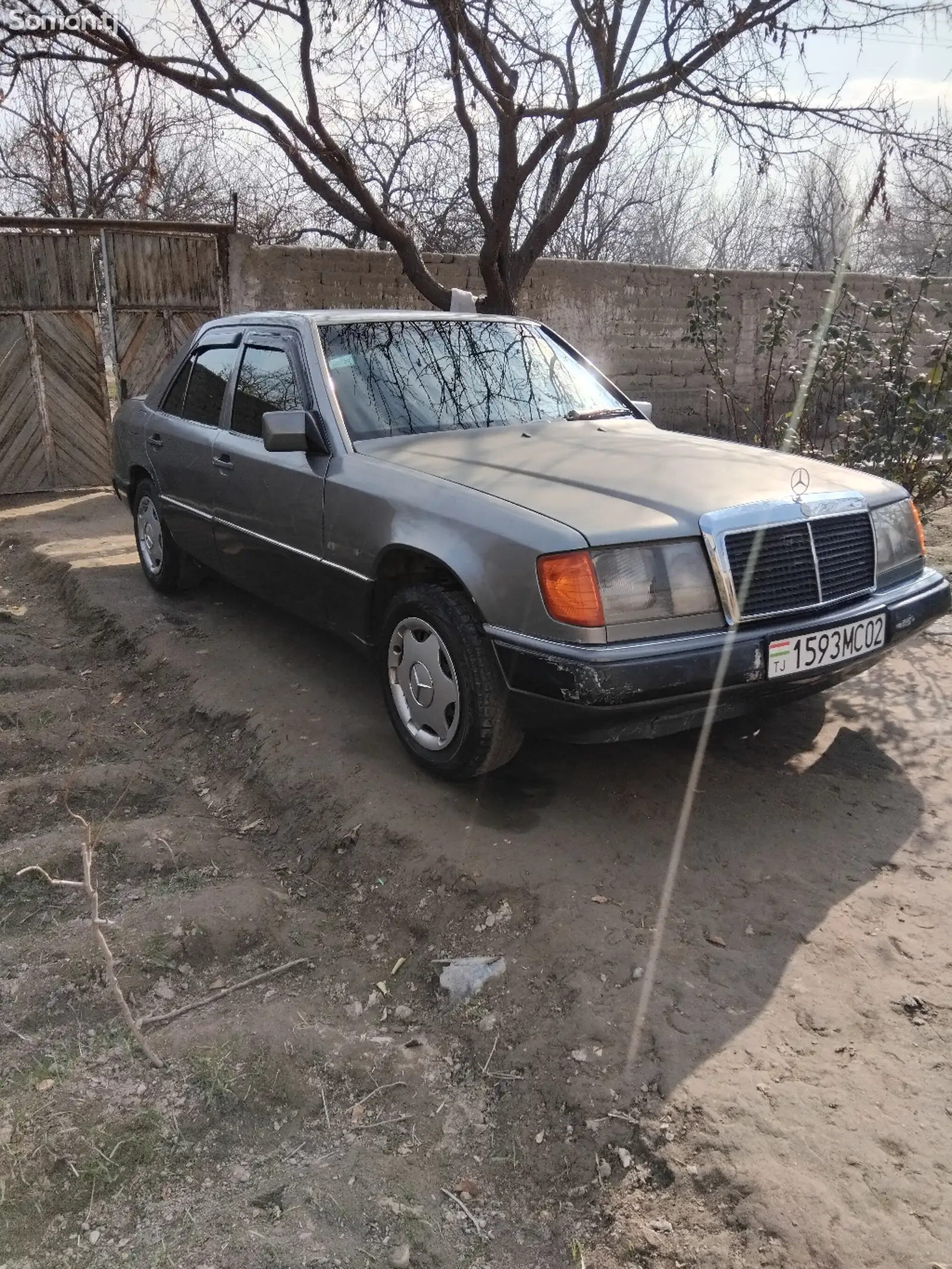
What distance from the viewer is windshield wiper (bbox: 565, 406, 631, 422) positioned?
13.9 feet

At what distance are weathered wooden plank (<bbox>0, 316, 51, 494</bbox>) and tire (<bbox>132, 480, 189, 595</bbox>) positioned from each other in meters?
3.81

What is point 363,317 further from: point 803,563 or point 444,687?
point 803,563

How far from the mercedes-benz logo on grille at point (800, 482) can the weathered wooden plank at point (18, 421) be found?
785 centimetres

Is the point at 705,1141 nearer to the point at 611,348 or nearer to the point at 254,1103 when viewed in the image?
the point at 254,1103

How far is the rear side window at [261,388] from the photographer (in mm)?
4188

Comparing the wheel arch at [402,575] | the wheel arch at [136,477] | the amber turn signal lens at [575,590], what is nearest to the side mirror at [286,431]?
the wheel arch at [402,575]

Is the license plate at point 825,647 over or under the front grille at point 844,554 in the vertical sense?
under

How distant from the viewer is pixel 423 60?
8.23 m

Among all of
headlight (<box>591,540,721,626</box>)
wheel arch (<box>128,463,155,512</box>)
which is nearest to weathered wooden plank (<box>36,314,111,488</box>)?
wheel arch (<box>128,463,155,512</box>)

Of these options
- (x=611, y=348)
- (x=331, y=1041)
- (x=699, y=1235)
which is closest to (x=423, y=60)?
(x=611, y=348)

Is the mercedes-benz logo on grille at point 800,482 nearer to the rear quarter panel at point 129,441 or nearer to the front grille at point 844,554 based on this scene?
the front grille at point 844,554

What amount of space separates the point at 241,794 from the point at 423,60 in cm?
711

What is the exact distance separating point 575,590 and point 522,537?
24 centimetres

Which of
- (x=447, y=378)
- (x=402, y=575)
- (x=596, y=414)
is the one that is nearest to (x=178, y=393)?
(x=447, y=378)
